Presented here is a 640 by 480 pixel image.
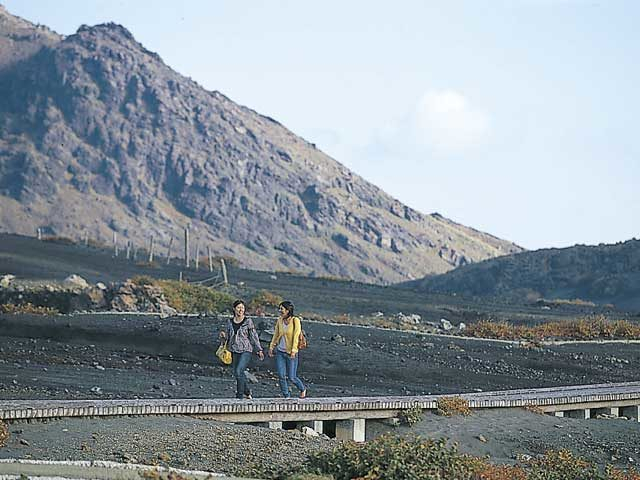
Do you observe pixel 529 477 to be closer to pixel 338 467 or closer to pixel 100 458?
pixel 338 467

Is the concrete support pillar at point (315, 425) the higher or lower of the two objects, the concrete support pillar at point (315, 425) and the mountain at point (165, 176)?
the lower

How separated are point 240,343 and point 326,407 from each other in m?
1.57

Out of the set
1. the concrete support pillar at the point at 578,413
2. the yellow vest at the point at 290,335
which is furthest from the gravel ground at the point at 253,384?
the yellow vest at the point at 290,335

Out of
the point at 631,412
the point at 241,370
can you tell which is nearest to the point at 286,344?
the point at 241,370

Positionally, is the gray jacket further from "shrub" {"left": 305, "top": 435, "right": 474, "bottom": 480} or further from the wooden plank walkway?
"shrub" {"left": 305, "top": 435, "right": 474, "bottom": 480}

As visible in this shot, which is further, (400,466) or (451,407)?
(451,407)

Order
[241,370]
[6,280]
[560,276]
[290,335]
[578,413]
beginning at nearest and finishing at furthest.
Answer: [241,370], [290,335], [578,413], [6,280], [560,276]

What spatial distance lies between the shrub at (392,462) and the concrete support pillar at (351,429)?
12.9 ft

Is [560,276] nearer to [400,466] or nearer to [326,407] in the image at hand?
[326,407]

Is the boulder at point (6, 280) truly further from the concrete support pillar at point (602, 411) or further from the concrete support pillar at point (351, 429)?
the concrete support pillar at point (351, 429)

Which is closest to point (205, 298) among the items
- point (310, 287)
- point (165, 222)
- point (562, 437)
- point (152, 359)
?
point (152, 359)

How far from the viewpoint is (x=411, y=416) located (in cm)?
1644

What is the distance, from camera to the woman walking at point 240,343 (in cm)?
1666

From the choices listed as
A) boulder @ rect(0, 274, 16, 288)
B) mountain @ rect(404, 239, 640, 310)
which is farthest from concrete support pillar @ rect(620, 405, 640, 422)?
mountain @ rect(404, 239, 640, 310)
